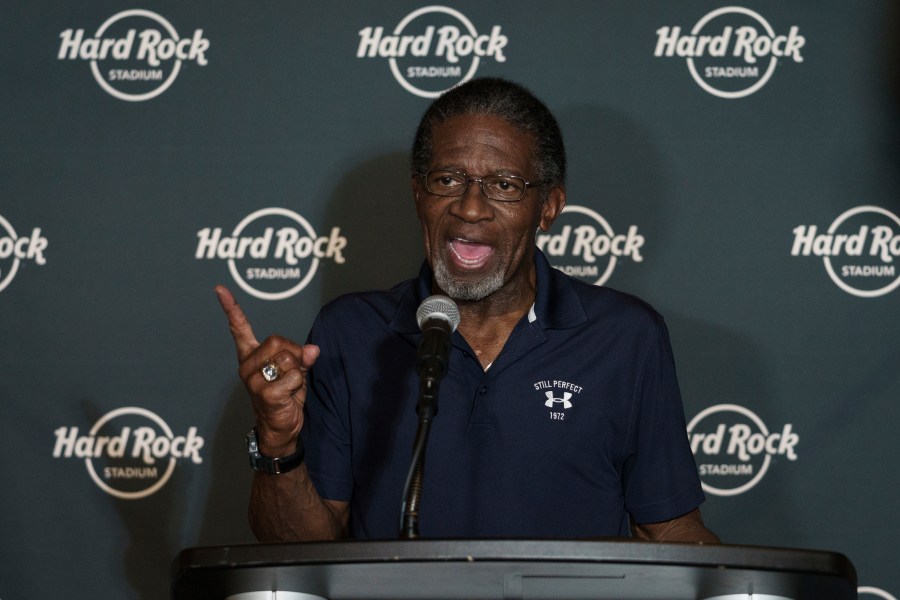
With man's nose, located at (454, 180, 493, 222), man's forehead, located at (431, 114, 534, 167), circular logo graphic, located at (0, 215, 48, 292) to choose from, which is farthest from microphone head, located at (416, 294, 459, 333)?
circular logo graphic, located at (0, 215, 48, 292)

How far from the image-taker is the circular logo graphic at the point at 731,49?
2.93m

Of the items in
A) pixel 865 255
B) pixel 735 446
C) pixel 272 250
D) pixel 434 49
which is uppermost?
pixel 434 49

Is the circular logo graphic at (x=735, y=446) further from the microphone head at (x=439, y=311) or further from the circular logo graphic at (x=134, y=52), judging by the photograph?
the circular logo graphic at (x=134, y=52)

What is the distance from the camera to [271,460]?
1.68m

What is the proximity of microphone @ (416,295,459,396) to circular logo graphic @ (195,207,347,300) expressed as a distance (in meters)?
1.54

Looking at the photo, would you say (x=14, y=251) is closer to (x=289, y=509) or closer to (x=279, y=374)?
(x=289, y=509)

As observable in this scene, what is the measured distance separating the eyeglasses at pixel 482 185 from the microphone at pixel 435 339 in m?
0.58

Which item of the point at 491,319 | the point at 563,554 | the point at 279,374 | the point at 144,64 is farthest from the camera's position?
the point at 144,64

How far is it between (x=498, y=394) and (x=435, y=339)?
661mm

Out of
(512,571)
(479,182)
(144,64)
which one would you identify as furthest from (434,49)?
(512,571)

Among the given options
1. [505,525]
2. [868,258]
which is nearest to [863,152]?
[868,258]

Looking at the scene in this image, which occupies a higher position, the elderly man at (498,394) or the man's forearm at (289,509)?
the elderly man at (498,394)

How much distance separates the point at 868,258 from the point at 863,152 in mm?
306

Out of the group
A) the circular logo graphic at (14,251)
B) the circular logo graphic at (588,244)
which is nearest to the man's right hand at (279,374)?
the circular logo graphic at (588,244)
